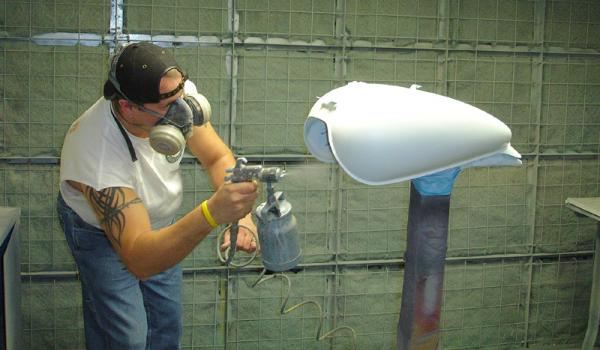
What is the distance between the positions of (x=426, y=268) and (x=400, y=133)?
0.36 metres

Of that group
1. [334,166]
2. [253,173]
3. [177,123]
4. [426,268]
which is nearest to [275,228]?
[253,173]

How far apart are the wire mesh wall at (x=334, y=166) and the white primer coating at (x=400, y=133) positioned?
4.99 ft

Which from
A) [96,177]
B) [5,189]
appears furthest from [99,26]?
[96,177]

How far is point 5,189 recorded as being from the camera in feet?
8.98

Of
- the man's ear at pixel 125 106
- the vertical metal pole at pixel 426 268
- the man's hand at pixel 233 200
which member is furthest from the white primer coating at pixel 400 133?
the man's ear at pixel 125 106

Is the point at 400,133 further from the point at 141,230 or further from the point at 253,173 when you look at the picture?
the point at 141,230

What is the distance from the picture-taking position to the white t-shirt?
1877 mm

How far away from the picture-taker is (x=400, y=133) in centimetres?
129

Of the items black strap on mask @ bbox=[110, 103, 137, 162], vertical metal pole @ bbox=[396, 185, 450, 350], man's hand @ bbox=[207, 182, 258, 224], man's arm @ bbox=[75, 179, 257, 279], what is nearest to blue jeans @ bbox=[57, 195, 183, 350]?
man's arm @ bbox=[75, 179, 257, 279]

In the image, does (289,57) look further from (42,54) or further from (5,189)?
(5,189)

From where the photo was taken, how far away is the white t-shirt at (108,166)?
6.16 feet

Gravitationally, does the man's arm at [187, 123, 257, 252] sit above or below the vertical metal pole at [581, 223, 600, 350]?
above

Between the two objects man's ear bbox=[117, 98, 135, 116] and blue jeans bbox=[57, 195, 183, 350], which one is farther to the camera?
blue jeans bbox=[57, 195, 183, 350]

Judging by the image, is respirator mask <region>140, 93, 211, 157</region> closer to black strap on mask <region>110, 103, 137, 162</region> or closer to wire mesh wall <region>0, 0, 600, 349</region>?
black strap on mask <region>110, 103, 137, 162</region>
